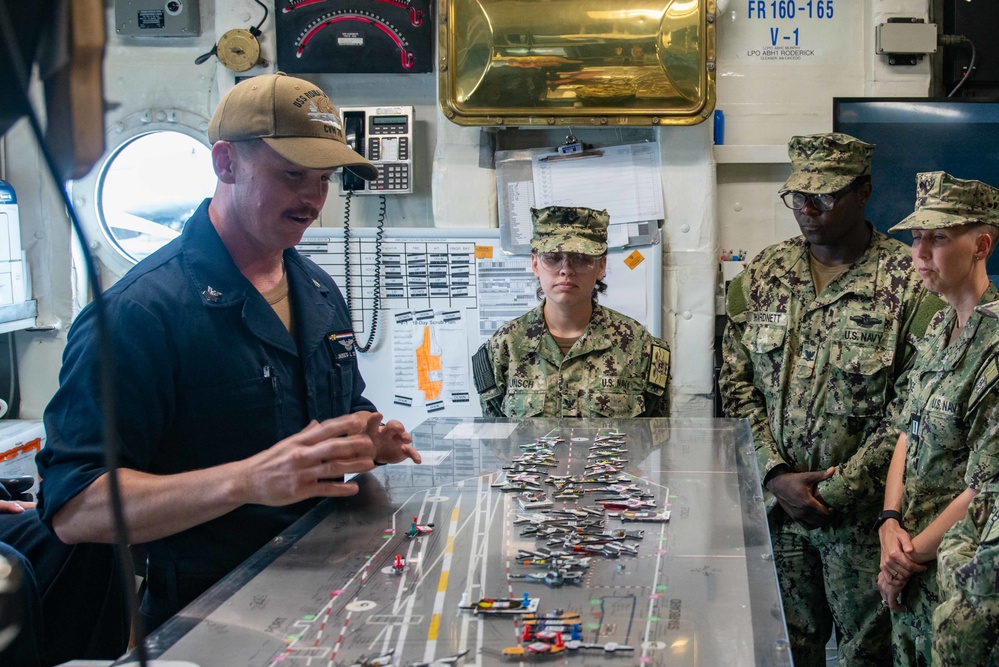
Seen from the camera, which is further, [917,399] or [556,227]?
[556,227]

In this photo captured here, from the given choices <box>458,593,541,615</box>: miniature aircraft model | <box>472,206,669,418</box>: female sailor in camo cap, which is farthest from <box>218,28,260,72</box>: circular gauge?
<box>458,593,541,615</box>: miniature aircraft model

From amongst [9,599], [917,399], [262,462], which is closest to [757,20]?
[917,399]

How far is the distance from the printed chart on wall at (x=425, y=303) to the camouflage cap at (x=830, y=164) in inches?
47.9

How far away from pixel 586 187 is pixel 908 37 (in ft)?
4.55

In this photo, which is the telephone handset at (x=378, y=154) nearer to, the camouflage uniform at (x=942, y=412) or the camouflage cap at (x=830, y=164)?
the camouflage cap at (x=830, y=164)

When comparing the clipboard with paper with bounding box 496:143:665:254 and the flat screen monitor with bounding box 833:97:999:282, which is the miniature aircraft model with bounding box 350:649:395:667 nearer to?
the clipboard with paper with bounding box 496:143:665:254

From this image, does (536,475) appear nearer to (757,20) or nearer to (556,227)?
(556,227)

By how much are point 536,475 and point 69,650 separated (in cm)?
98

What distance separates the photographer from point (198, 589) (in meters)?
1.68

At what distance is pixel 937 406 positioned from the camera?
7.32 feet

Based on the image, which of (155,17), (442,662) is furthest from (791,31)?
(442,662)

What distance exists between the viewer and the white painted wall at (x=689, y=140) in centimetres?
377

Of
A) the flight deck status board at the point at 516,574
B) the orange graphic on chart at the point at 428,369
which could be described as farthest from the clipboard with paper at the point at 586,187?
the flight deck status board at the point at 516,574

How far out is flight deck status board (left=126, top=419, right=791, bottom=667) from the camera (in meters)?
1.16
